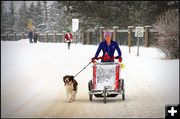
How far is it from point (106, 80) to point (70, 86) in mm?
789

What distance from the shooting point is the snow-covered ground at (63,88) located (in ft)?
28.0

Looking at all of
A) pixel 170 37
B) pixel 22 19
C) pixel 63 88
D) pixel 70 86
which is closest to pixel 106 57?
pixel 70 86

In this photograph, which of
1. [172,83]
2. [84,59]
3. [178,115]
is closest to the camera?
[178,115]

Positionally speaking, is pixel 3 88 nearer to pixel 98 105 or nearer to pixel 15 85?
pixel 15 85

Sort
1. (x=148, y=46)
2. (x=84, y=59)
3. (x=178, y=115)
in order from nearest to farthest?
(x=178, y=115) → (x=84, y=59) → (x=148, y=46)

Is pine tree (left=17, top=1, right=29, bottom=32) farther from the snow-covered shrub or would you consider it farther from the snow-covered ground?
the snow-covered shrub

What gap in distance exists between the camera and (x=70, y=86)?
30.4 feet

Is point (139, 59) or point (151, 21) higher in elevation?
point (151, 21)

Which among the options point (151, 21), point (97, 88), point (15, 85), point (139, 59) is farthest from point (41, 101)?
point (151, 21)

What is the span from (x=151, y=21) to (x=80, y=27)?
428cm

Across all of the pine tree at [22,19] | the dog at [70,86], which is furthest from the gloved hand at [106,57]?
the pine tree at [22,19]

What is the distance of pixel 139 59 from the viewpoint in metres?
17.1

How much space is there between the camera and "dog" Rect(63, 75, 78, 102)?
9109 mm

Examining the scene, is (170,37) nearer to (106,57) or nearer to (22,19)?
(22,19)
